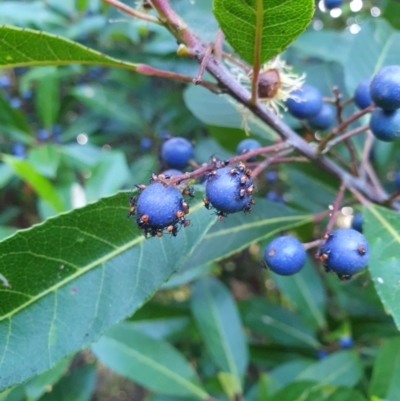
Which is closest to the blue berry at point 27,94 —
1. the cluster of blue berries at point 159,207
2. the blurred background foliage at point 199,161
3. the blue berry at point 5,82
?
the blurred background foliage at point 199,161

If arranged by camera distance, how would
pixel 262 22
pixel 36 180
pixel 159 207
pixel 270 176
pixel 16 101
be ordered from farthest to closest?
1. pixel 16 101
2. pixel 270 176
3. pixel 36 180
4. pixel 262 22
5. pixel 159 207

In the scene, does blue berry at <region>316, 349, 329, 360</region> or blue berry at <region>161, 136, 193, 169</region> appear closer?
blue berry at <region>161, 136, 193, 169</region>

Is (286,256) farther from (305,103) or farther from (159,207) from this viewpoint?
(305,103)

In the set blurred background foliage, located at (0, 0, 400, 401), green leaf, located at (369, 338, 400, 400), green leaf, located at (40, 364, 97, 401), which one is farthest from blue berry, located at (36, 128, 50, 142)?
green leaf, located at (369, 338, 400, 400)

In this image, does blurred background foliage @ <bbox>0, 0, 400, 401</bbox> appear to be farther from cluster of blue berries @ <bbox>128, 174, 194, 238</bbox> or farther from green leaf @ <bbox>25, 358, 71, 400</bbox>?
cluster of blue berries @ <bbox>128, 174, 194, 238</bbox>

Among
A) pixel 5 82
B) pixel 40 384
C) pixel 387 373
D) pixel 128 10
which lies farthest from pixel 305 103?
pixel 5 82

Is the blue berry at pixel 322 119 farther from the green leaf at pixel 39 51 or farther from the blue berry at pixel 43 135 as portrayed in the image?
the blue berry at pixel 43 135
